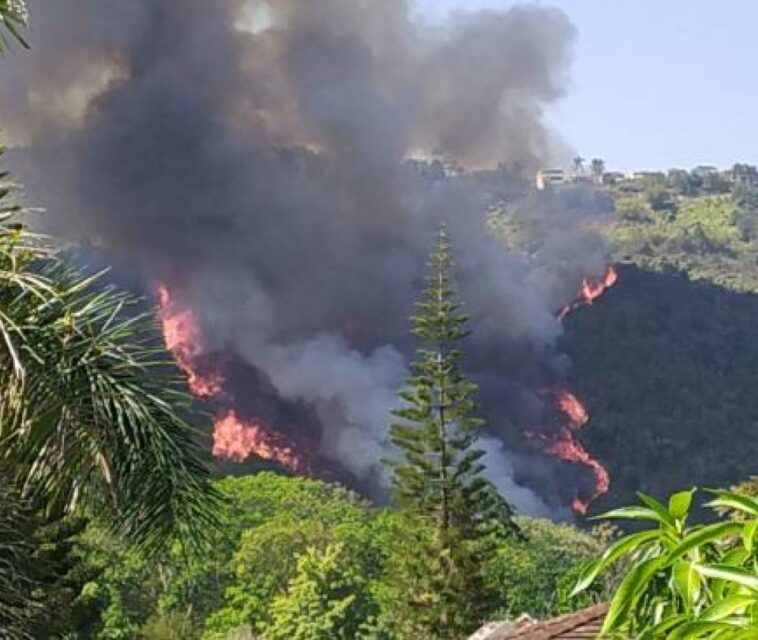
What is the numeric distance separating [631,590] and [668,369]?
331 ft

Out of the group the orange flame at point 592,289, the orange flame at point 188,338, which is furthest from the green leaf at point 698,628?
the orange flame at point 592,289

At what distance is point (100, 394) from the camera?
13.4 feet

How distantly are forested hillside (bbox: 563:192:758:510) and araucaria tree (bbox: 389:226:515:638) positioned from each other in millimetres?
57177

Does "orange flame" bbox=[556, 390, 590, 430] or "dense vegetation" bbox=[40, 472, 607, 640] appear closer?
"dense vegetation" bbox=[40, 472, 607, 640]

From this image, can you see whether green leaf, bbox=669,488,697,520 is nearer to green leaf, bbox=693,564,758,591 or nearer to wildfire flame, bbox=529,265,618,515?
green leaf, bbox=693,564,758,591

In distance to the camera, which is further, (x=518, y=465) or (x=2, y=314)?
(x=518, y=465)

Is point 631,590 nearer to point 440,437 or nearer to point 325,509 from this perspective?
point 440,437

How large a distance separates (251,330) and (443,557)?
54.1m

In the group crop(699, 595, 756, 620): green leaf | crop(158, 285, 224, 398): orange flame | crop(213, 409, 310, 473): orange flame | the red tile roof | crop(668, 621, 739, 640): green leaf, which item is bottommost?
crop(668, 621, 739, 640): green leaf

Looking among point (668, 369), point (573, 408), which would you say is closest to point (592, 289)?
point (668, 369)

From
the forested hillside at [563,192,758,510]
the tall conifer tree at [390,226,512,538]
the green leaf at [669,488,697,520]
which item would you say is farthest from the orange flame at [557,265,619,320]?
the green leaf at [669,488,697,520]

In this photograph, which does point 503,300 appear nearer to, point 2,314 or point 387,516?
point 387,516

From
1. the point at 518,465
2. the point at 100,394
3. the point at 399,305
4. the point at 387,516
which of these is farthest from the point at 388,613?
the point at 399,305

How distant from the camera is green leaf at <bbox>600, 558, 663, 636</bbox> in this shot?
6.34 feet
